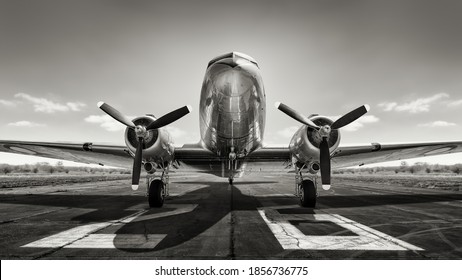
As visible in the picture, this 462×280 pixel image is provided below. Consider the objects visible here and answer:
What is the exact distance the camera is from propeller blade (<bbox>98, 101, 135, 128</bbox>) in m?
9.99

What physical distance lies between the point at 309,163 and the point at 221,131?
13.6 feet

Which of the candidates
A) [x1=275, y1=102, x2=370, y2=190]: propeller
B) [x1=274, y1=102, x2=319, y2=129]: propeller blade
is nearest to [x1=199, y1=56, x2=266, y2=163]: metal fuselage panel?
[x1=274, y1=102, x2=319, y2=129]: propeller blade

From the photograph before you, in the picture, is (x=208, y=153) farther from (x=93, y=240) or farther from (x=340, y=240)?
(x=340, y=240)

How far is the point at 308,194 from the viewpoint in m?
10.9

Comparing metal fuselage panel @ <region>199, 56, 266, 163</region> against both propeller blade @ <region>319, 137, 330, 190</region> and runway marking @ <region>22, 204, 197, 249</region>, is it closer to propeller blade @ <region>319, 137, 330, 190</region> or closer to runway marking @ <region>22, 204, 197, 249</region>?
propeller blade @ <region>319, 137, 330, 190</region>

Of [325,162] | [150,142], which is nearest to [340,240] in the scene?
[325,162]

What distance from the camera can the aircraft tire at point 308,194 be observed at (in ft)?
35.6

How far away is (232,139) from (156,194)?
150 inches

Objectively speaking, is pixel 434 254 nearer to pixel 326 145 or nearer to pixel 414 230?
pixel 414 230

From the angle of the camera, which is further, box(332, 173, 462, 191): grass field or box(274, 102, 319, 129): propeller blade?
box(332, 173, 462, 191): grass field

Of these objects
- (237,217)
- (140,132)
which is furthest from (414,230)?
(140,132)

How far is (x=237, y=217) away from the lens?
28.5ft

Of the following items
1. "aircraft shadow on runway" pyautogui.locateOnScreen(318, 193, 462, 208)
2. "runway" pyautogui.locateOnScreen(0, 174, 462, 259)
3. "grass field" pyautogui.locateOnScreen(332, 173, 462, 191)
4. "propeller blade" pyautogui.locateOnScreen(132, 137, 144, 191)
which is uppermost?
"propeller blade" pyautogui.locateOnScreen(132, 137, 144, 191)

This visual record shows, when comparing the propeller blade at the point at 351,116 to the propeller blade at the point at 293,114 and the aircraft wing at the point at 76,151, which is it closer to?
the propeller blade at the point at 293,114
